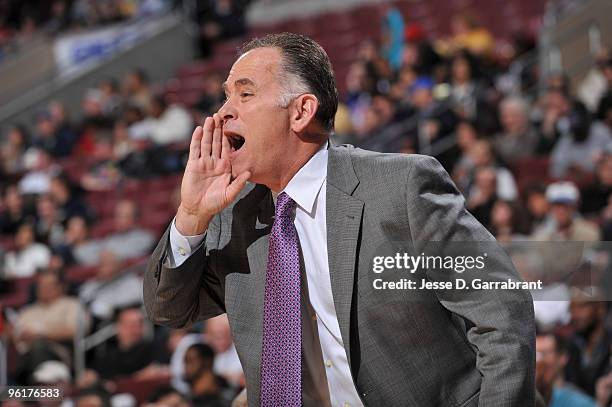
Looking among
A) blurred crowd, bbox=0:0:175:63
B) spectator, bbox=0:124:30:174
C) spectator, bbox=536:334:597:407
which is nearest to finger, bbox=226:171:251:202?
spectator, bbox=536:334:597:407

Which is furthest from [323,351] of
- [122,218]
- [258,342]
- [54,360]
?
[122,218]

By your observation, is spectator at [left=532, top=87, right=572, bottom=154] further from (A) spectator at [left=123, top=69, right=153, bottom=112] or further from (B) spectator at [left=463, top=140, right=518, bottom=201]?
(A) spectator at [left=123, top=69, right=153, bottom=112]

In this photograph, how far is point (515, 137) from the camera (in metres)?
8.40

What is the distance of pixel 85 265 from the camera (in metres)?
10.0

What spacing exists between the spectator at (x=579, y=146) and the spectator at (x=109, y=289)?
3456mm

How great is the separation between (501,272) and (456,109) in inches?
259

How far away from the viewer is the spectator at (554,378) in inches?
201

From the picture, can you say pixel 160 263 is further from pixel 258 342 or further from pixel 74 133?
pixel 74 133

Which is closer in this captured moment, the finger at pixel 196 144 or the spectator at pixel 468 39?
the finger at pixel 196 144

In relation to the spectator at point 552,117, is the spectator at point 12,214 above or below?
above

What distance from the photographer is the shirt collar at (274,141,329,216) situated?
277cm

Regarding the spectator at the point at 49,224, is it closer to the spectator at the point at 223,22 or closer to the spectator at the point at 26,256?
the spectator at the point at 26,256

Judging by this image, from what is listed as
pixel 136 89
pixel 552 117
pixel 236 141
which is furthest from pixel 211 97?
pixel 236 141

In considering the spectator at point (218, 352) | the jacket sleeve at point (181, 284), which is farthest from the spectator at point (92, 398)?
the jacket sleeve at point (181, 284)
